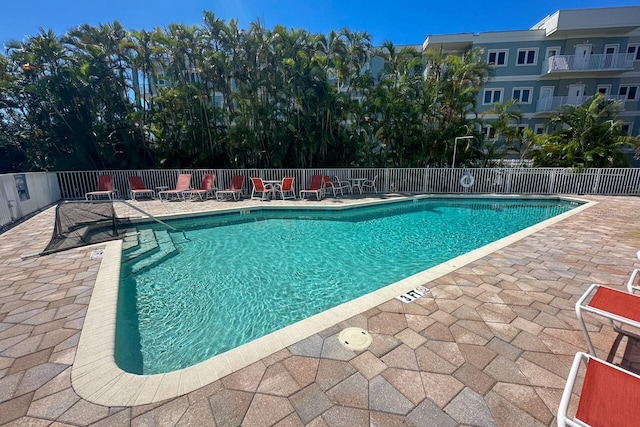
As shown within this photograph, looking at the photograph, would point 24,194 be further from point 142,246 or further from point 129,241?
point 142,246

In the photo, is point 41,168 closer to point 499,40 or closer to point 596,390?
point 596,390

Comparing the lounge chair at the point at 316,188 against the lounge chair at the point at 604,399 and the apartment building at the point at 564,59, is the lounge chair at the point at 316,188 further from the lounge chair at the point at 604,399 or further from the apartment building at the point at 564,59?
the apartment building at the point at 564,59

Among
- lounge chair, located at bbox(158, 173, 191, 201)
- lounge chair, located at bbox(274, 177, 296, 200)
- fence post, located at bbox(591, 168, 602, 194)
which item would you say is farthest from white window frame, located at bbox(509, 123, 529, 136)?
lounge chair, located at bbox(158, 173, 191, 201)

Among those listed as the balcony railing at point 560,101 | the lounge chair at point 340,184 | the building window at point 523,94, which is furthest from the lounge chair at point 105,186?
the balcony railing at point 560,101

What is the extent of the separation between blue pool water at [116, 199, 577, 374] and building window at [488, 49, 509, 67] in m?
14.7

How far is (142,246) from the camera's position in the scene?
5770 mm

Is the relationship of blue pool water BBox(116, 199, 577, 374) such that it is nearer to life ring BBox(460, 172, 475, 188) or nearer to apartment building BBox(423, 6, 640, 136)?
life ring BBox(460, 172, 475, 188)

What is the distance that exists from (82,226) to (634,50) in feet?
99.7

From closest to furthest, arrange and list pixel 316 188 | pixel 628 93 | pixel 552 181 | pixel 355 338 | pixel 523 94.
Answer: pixel 355 338, pixel 316 188, pixel 552 181, pixel 628 93, pixel 523 94

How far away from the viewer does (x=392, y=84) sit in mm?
12641

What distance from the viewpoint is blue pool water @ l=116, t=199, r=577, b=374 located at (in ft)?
10.5

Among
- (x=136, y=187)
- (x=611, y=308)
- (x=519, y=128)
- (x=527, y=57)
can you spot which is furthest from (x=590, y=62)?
(x=136, y=187)

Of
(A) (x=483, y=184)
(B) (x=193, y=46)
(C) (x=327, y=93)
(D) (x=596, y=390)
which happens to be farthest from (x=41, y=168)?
(A) (x=483, y=184)

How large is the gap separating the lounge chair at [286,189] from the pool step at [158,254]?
4937mm
